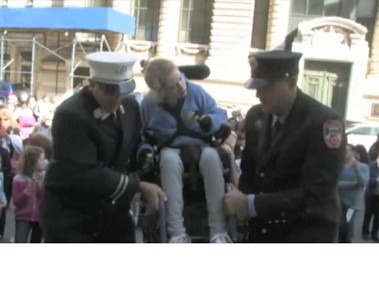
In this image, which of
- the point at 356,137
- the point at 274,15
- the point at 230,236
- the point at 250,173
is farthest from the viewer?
the point at 274,15

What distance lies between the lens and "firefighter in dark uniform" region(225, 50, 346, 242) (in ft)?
6.01

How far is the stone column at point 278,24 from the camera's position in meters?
17.1

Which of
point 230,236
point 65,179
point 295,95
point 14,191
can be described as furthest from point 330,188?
point 14,191

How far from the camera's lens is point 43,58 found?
18453 mm

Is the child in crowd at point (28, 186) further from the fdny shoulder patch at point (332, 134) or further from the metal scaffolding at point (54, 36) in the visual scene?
the metal scaffolding at point (54, 36)

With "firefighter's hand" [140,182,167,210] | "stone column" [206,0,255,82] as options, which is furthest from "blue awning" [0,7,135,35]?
"firefighter's hand" [140,182,167,210]

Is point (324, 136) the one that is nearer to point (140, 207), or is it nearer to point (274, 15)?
point (140, 207)

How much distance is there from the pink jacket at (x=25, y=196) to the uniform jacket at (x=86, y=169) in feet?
8.59

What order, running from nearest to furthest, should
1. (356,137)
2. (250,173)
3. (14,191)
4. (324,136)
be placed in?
(324,136), (250,173), (14,191), (356,137)

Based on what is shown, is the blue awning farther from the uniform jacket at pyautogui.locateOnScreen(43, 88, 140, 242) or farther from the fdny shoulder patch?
the fdny shoulder patch

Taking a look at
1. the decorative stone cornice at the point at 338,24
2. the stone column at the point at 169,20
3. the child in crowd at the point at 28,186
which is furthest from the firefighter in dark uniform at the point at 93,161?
the stone column at the point at 169,20

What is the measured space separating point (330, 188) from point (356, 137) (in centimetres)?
833

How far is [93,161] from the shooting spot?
1896 mm

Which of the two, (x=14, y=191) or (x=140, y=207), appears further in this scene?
(x=14, y=191)
